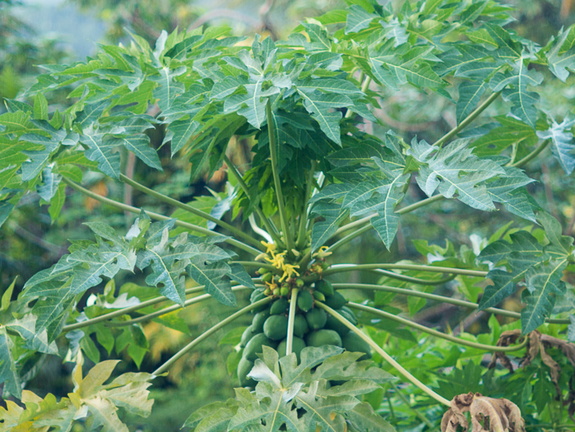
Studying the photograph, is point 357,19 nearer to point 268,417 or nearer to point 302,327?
point 302,327

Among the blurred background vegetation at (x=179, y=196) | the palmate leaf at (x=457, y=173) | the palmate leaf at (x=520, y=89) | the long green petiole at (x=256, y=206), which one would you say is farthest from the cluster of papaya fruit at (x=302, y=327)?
the blurred background vegetation at (x=179, y=196)

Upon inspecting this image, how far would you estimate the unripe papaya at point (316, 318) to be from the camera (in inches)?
43.4

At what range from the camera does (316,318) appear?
3.62ft

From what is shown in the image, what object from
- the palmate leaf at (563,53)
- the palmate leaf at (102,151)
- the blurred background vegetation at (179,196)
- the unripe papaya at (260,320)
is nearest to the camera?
the palmate leaf at (102,151)

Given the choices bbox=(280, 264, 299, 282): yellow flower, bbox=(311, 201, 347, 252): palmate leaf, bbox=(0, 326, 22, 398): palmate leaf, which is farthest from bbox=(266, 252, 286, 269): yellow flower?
bbox=(0, 326, 22, 398): palmate leaf

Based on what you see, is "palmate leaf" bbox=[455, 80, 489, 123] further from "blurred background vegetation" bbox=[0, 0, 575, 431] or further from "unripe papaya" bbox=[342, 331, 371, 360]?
"blurred background vegetation" bbox=[0, 0, 575, 431]

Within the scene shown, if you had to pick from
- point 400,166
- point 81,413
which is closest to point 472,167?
point 400,166

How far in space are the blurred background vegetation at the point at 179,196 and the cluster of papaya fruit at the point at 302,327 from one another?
98.6 inches

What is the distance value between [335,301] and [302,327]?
0.30 ft

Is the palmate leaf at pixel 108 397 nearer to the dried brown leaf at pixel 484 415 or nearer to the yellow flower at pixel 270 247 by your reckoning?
the yellow flower at pixel 270 247

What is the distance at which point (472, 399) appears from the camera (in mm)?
953

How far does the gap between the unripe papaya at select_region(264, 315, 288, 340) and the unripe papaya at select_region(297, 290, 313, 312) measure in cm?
4

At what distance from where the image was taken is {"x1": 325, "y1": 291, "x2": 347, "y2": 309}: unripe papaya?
3.77ft

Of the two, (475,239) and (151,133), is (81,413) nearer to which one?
(475,239)
